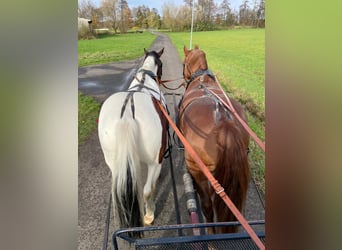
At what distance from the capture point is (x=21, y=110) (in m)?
0.31

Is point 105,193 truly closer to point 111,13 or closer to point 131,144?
point 131,144

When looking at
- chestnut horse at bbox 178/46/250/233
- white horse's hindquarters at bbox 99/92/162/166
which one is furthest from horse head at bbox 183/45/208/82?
white horse's hindquarters at bbox 99/92/162/166

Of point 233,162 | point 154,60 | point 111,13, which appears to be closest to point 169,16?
point 111,13

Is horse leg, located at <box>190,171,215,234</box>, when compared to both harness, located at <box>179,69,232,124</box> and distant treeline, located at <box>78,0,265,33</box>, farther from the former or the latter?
distant treeline, located at <box>78,0,265,33</box>

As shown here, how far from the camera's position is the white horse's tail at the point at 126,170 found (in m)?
1.36

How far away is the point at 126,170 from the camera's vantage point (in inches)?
53.8

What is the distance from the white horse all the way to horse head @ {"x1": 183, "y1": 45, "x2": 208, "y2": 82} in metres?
0.51

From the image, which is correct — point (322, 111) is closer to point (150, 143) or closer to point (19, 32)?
point (19, 32)

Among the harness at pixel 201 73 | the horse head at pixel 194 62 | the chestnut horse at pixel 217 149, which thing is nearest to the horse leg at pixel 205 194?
the chestnut horse at pixel 217 149

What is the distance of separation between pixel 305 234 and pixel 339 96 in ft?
0.45

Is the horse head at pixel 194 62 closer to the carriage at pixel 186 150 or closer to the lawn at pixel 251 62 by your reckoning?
the carriage at pixel 186 150

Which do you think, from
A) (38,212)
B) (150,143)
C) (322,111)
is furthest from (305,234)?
(150,143)

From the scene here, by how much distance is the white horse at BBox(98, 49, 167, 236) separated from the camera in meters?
1.37

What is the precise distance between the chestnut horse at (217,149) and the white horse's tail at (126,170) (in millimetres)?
276
